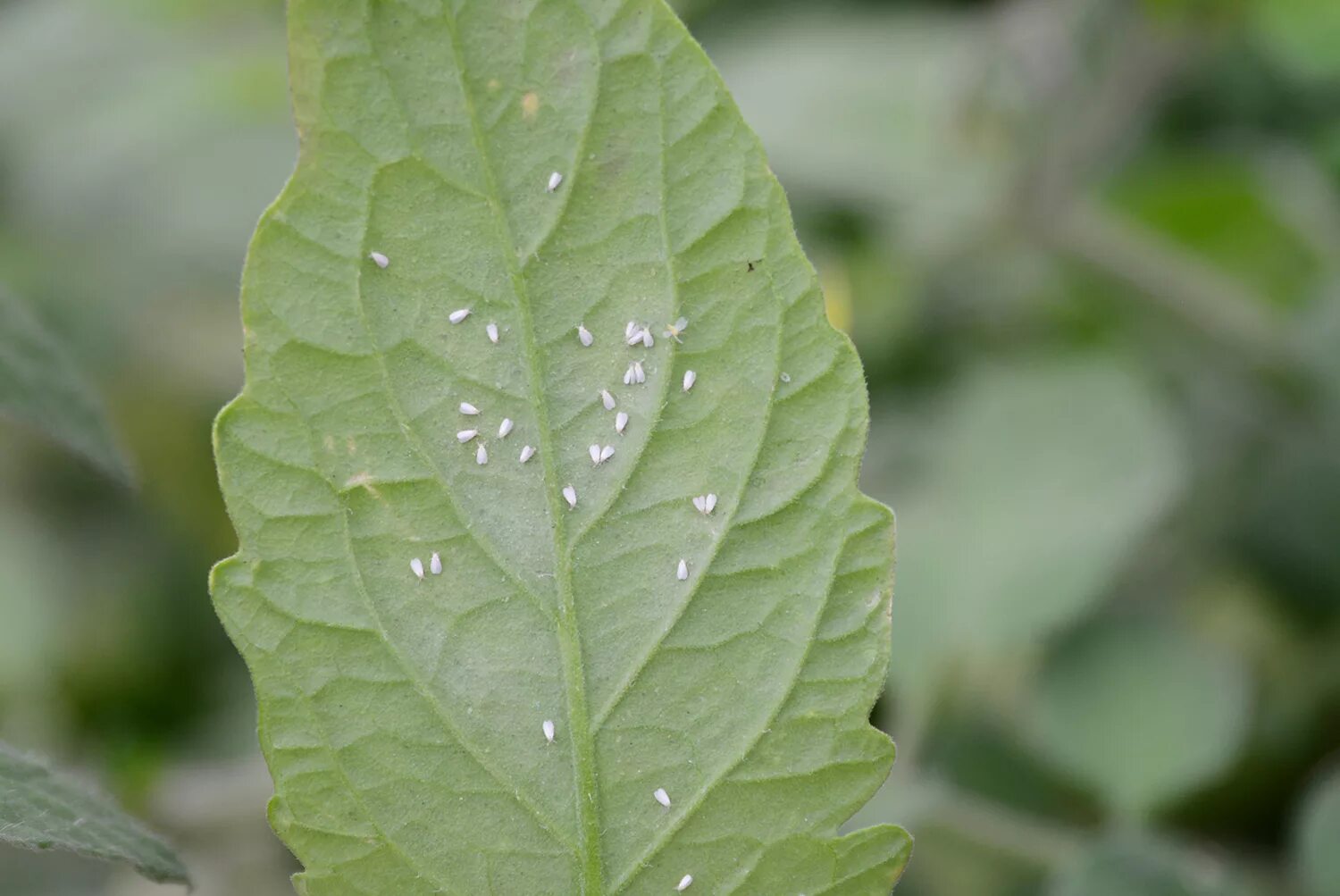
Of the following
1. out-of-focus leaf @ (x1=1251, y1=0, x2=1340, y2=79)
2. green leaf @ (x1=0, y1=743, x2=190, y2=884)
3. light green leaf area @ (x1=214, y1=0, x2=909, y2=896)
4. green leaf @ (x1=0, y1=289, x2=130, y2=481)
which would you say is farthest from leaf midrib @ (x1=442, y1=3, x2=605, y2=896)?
out-of-focus leaf @ (x1=1251, y1=0, x2=1340, y2=79)

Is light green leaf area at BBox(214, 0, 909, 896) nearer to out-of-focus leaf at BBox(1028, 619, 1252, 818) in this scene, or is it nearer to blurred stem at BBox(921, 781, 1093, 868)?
blurred stem at BBox(921, 781, 1093, 868)

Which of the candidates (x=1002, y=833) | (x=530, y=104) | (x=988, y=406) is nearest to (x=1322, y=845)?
(x=1002, y=833)

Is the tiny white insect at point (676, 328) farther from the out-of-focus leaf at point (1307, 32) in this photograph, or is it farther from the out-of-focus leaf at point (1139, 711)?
the out-of-focus leaf at point (1307, 32)

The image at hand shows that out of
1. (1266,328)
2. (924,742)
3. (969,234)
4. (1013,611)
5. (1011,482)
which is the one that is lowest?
(924,742)

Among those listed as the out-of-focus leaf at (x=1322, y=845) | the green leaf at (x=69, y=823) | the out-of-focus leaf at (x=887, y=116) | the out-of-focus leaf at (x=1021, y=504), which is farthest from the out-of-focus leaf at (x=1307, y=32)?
the green leaf at (x=69, y=823)

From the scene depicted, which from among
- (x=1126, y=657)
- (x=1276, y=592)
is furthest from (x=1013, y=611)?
(x=1276, y=592)

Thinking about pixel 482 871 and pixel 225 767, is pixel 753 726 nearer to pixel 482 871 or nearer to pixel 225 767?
pixel 482 871

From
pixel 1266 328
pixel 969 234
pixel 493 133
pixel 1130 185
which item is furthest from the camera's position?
pixel 1130 185
